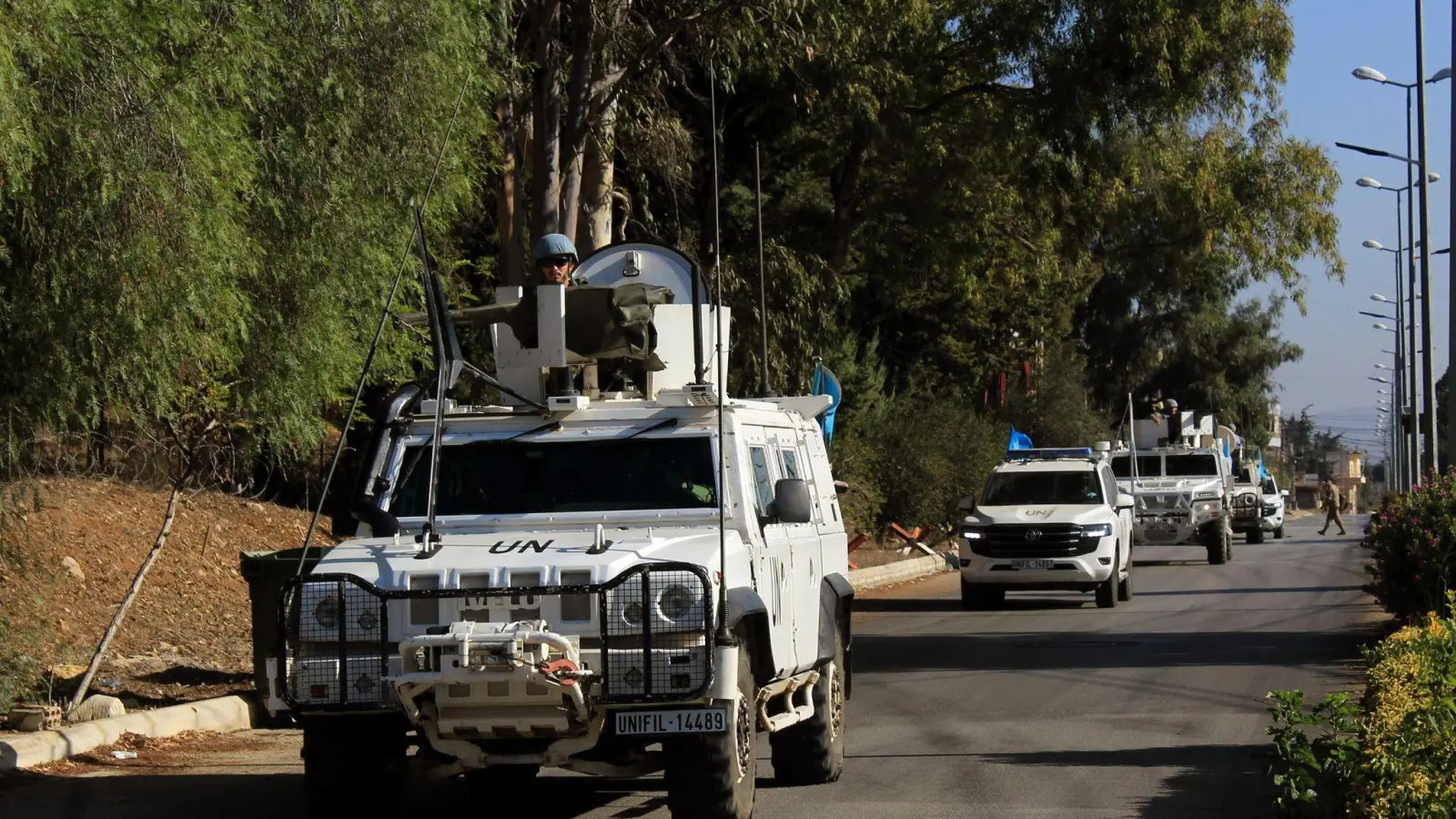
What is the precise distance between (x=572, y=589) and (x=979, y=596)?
17173 millimetres

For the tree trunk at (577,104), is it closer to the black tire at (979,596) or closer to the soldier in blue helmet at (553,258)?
the black tire at (979,596)

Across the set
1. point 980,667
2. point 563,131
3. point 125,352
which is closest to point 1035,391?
point 563,131

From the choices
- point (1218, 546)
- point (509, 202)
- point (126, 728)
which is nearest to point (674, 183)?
point (509, 202)

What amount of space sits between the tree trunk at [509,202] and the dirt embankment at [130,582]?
13.1ft

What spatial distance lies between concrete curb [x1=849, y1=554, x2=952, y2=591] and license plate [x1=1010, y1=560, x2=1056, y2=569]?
Result: 11.0 ft

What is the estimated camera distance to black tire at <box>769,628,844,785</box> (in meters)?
9.66

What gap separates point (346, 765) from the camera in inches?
308

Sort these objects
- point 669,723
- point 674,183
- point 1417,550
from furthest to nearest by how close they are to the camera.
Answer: point 674,183 < point 1417,550 < point 669,723

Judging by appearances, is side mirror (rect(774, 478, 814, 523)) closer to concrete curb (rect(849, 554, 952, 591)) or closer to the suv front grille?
the suv front grille

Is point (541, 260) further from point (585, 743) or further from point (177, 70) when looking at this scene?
point (585, 743)

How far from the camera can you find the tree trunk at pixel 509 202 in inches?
805

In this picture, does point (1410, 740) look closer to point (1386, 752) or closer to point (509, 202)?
point (1386, 752)

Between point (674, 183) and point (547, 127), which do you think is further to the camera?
point (674, 183)

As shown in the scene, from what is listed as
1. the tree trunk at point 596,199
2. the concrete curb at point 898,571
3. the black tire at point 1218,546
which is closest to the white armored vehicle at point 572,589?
the tree trunk at point 596,199
